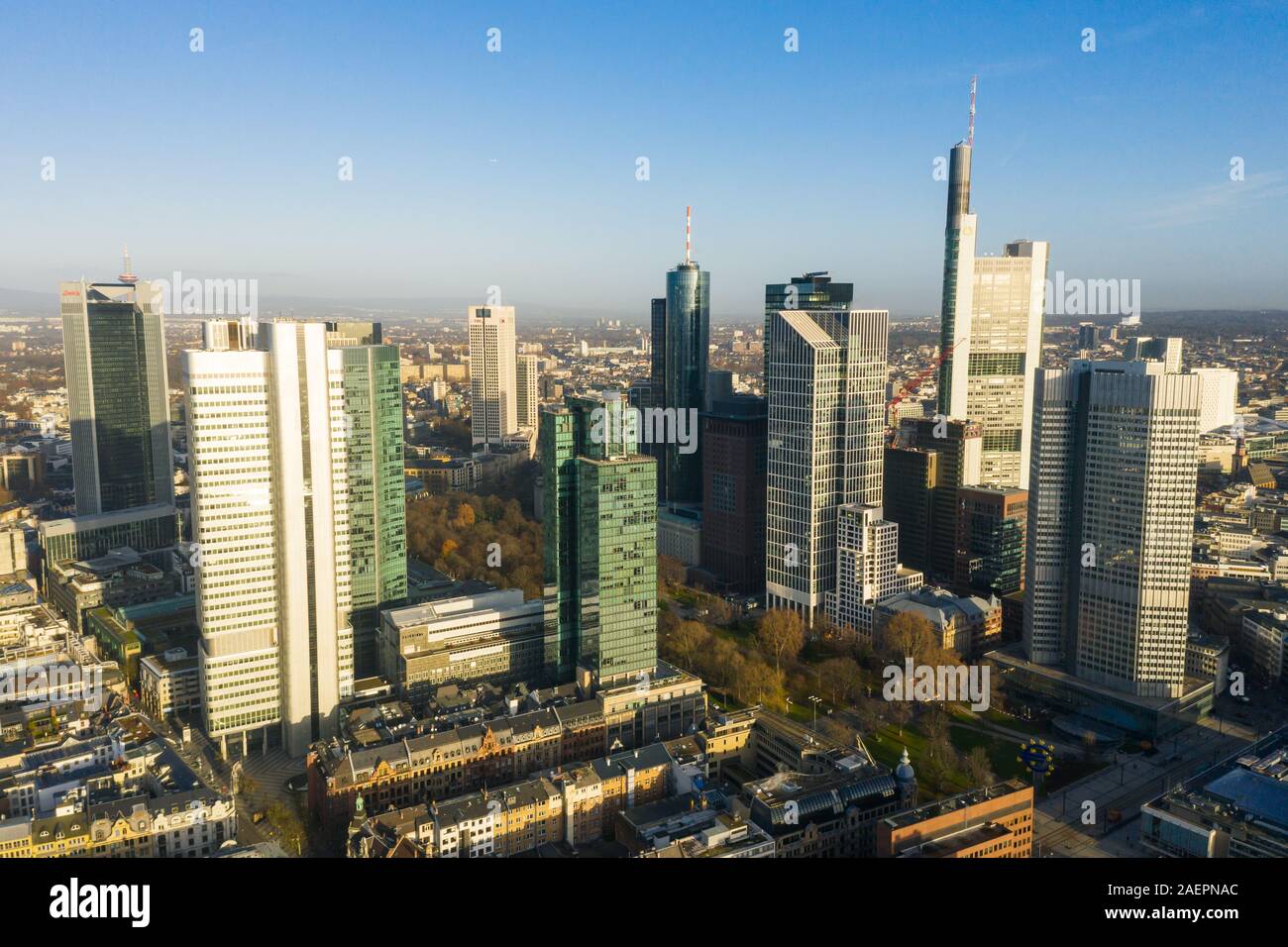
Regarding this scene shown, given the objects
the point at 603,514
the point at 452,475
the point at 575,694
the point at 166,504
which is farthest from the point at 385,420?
the point at 452,475

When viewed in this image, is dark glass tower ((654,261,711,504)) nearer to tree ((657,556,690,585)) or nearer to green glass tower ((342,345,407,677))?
tree ((657,556,690,585))

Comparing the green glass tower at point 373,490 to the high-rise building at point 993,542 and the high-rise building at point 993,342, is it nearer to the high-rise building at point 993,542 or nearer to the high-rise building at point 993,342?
the high-rise building at point 993,542

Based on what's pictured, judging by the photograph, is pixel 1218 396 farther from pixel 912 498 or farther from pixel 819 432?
pixel 819 432

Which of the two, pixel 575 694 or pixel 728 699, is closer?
pixel 575 694

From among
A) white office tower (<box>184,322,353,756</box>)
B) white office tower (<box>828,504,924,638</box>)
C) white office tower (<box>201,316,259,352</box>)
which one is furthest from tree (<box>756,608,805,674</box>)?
white office tower (<box>201,316,259,352</box>)
